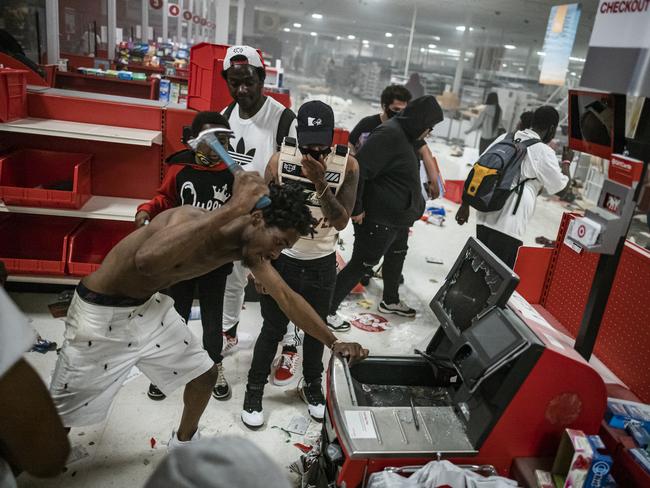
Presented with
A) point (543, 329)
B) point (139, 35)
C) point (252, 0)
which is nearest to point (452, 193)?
point (543, 329)

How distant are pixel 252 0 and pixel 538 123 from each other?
22.2 meters

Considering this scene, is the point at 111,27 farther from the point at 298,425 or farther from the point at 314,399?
the point at 298,425

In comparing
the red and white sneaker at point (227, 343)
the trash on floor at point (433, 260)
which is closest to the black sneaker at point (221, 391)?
the red and white sneaker at point (227, 343)

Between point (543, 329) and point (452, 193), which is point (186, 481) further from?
point (452, 193)

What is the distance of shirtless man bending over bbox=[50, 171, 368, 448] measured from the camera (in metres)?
1.68

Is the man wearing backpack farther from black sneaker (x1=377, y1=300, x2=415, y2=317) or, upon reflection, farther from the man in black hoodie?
black sneaker (x1=377, y1=300, x2=415, y2=317)

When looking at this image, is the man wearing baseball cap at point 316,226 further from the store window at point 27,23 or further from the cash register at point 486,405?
the store window at point 27,23

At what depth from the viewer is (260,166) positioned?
2984 mm

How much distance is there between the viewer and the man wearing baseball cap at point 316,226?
7.81 ft

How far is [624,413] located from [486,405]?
50cm

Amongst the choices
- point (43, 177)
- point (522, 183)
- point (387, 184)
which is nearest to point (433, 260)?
point (522, 183)

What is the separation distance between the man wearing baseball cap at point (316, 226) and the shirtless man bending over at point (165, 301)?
1.47 feet

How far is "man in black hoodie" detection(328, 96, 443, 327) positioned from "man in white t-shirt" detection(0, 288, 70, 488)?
7.68 feet

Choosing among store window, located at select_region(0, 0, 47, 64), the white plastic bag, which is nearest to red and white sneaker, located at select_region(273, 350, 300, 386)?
the white plastic bag
